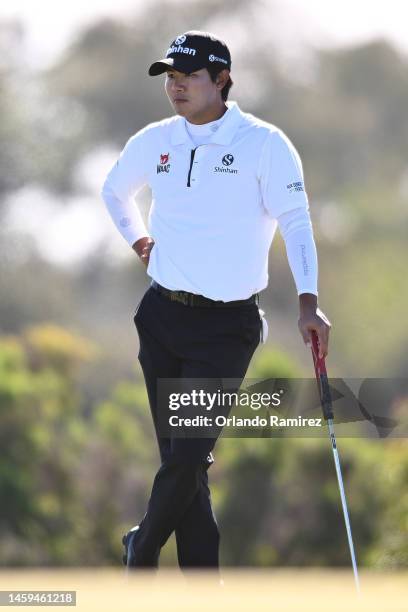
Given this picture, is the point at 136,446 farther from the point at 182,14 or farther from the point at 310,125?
the point at 182,14

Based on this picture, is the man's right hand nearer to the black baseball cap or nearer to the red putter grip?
the black baseball cap

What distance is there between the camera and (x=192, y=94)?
17.1 ft

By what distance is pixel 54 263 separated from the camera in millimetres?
33625

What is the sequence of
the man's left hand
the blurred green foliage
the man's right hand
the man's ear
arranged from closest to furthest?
the man's left hand, the man's ear, the man's right hand, the blurred green foliage

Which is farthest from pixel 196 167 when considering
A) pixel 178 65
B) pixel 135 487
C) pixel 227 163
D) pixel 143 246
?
pixel 135 487

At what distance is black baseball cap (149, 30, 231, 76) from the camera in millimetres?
5195

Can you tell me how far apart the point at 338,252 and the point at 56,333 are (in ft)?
27.3

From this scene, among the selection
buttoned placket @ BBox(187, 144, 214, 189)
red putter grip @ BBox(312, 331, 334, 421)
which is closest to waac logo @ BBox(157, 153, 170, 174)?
buttoned placket @ BBox(187, 144, 214, 189)

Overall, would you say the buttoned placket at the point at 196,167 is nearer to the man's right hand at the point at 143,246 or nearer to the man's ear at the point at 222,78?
the man's ear at the point at 222,78

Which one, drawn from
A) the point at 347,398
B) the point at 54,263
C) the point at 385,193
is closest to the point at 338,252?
the point at 385,193

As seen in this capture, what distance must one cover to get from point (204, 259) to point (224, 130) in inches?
19.2

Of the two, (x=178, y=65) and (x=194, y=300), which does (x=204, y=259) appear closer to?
(x=194, y=300)

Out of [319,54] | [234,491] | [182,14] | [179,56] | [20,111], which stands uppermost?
[182,14]

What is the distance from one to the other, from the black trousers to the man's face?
0.69m
